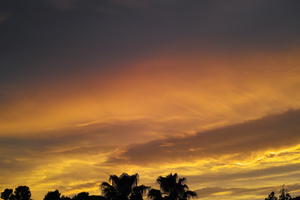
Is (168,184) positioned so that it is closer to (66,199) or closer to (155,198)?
(155,198)

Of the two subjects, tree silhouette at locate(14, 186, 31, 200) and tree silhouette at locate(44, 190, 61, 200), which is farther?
tree silhouette at locate(14, 186, 31, 200)

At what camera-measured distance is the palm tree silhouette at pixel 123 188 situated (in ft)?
148

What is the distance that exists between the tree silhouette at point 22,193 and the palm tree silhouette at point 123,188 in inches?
950

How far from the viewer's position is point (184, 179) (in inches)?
2060

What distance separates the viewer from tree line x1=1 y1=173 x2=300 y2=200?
45.1 m

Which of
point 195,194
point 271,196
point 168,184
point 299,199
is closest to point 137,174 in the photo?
point 168,184

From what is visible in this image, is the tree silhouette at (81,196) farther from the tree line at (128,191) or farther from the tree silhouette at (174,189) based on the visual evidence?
the tree silhouette at (174,189)

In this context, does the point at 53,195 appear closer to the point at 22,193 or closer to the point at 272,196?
the point at 22,193

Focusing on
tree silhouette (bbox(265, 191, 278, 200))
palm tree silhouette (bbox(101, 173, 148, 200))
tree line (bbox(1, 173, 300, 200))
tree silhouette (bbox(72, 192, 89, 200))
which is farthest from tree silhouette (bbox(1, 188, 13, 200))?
tree silhouette (bbox(265, 191, 278, 200))

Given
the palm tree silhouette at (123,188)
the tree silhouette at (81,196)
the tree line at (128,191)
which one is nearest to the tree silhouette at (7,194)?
the tree line at (128,191)

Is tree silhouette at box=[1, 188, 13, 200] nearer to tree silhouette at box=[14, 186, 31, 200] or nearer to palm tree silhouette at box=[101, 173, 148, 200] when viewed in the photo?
tree silhouette at box=[14, 186, 31, 200]

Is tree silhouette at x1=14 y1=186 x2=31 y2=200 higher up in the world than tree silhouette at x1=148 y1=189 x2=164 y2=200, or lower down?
higher up

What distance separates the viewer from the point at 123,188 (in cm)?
4509

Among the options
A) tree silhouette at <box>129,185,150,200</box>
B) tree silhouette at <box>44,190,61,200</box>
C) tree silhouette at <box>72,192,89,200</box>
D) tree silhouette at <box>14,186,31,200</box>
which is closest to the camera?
tree silhouette at <box>129,185,150,200</box>
